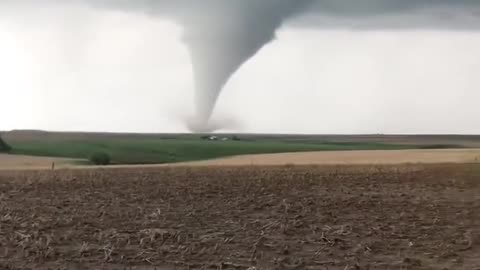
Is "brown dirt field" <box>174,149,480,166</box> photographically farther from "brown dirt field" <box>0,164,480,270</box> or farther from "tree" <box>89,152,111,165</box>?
"brown dirt field" <box>0,164,480,270</box>

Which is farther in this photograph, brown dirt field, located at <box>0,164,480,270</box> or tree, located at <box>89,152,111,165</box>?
tree, located at <box>89,152,111,165</box>

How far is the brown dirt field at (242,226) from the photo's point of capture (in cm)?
1516

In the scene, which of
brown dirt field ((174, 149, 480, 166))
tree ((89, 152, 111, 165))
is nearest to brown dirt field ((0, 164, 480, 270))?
brown dirt field ((174, 149, 480, 166))

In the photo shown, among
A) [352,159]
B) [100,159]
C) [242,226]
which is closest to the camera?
[242,226]

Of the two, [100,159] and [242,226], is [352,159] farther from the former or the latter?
[242,226]

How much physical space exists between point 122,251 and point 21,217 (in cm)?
716

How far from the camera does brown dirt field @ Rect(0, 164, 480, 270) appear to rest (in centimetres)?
1516

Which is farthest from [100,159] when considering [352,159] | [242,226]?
[242,226]

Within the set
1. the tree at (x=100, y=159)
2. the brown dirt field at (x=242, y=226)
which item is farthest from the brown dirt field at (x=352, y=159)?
the brown dirt field at (x=242, y=226)

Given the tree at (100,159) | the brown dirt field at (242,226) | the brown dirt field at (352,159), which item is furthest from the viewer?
the tree at (100,159)

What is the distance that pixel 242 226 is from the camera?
2048 centimetres

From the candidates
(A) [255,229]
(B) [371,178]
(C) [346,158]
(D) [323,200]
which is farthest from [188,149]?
(A) [255,229]

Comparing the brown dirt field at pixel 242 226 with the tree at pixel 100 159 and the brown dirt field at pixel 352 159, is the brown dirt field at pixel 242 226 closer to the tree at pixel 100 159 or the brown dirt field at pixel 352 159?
the brown dirt field at pixel 352 159

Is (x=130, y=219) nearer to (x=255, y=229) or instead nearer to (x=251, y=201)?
(x=255, y=229)
